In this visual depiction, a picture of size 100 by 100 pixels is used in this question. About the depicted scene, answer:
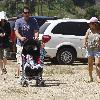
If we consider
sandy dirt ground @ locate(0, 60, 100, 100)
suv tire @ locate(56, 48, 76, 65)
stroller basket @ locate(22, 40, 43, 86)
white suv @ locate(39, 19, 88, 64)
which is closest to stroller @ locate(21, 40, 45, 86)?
stroller basket @ locate(22, 40, 43, 86)

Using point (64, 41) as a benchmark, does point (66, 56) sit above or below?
below

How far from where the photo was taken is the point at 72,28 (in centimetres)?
1989

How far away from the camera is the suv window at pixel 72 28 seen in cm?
1977

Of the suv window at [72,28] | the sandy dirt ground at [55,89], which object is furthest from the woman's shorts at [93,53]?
the suv window at [72,28]

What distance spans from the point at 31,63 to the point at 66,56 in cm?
710

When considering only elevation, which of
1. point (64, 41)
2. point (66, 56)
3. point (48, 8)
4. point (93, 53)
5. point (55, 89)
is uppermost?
point (48, 8)

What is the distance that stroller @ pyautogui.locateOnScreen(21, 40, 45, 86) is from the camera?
41.4 ft

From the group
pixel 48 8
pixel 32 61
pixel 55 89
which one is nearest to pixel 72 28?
pixel 32 61

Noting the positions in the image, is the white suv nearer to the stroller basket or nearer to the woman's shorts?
the woman's shorts

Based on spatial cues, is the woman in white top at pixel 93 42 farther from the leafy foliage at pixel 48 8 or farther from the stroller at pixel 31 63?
the leafy foliage at pixel 48 8

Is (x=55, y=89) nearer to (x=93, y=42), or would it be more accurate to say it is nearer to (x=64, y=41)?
(x=93, y=42)

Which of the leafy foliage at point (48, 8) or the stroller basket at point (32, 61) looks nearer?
the stroller basket at point (32, 61)

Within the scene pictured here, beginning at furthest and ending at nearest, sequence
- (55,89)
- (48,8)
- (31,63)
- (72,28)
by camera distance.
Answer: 1. (48,8)
2. (72,28)
3. (31,63)
4. (55,89)

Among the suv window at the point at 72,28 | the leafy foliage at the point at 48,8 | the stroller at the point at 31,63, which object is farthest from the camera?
the leafy foliage at the point at 48,8
